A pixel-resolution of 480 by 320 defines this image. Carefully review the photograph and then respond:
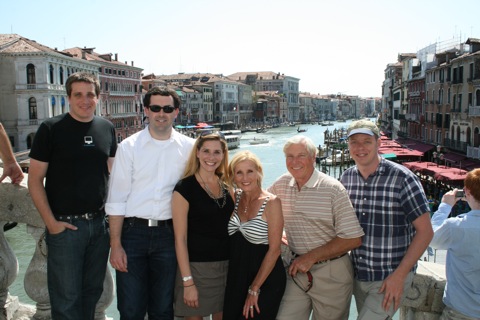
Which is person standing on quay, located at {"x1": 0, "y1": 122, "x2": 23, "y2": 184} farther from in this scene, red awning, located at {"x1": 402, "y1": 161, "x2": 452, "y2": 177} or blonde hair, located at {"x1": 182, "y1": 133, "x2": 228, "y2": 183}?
red awning, located at {"x1": 402, "y1": 161, "x2": 452, "y2": 177}

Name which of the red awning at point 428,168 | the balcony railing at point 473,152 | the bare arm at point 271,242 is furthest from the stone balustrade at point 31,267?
the balcony railing at point 473,152

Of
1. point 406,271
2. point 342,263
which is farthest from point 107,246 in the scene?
point 406,271

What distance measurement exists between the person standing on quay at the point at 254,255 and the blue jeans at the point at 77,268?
0.54m

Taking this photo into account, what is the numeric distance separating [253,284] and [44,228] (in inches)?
35.6

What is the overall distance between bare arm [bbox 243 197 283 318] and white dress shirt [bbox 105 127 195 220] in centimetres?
42

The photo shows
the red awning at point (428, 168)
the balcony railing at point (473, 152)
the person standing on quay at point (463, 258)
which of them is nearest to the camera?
the person standing on quay at point (463, 258)

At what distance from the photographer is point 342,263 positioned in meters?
1.88

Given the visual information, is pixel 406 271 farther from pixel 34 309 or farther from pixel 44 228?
pixel 34 309

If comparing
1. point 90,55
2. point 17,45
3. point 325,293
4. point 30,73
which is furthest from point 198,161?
point 90,55

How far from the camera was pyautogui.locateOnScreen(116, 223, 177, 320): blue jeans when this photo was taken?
1.93m

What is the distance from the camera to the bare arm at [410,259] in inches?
69.0

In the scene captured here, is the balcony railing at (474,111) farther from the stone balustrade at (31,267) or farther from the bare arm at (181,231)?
the bare arm at (181,231)

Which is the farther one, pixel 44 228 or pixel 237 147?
pixel 237 147

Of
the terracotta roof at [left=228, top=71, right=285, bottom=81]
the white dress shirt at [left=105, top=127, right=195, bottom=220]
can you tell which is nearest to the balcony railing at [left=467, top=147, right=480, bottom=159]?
the white dress shirt at [left=105, top=127, right=195, bottom=220]
